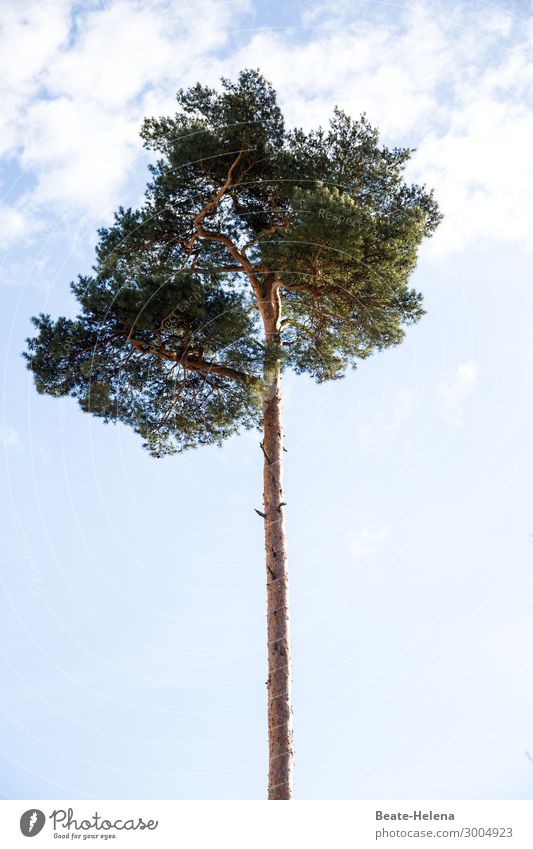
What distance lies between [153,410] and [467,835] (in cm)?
946

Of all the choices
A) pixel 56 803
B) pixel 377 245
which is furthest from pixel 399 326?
pixel 56 803

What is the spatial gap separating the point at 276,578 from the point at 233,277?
271 inches

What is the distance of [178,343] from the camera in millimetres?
14062

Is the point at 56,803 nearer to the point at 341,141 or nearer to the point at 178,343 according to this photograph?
the point at 178,343

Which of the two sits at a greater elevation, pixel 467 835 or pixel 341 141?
pixel 341 141

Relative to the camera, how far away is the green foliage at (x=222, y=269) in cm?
1351

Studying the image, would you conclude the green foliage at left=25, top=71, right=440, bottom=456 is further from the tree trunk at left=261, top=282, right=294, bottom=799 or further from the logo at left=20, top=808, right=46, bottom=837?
the logo at left=20, top=808, right=46, bottom=837

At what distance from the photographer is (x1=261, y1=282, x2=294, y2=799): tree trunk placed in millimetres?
10914

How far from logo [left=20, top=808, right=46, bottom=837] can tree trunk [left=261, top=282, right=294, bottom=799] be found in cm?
341

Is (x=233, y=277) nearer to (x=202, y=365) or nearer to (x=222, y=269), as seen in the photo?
(x=222, y=269)

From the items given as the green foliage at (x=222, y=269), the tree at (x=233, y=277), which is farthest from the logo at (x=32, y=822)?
the green foliage at (x=222, y=269)

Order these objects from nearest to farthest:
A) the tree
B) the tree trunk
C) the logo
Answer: the logo
the tree trunk
the tree

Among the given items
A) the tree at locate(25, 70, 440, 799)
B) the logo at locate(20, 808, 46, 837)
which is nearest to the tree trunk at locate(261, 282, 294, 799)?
the tree at locate(25, 70, 440, 799)

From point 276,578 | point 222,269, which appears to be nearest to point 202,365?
point 222,269
